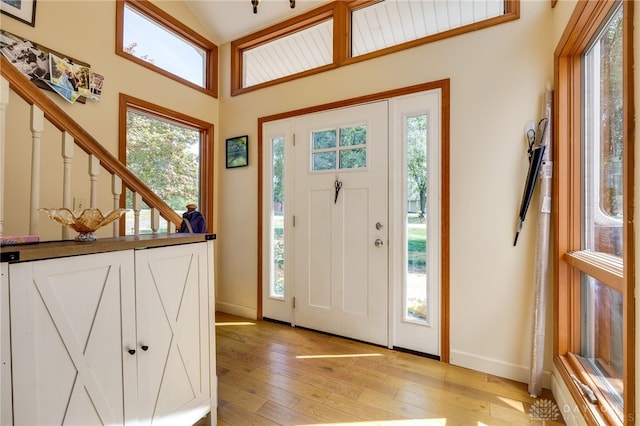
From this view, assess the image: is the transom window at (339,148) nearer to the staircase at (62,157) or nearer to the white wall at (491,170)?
the white wall at (491,170)

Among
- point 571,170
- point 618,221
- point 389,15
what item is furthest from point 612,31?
point 389,15

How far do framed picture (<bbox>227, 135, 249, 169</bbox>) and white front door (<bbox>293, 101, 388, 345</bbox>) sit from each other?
0.65 m

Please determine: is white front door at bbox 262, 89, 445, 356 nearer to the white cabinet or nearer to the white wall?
the white wall

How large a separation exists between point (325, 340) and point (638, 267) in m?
2.11

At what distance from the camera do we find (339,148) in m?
2.61

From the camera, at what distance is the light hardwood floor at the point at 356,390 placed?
Result: 1.59m

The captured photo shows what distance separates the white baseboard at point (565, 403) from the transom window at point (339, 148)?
75.7 inches

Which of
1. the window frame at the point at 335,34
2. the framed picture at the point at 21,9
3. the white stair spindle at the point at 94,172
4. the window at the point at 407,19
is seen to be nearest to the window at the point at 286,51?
the window frame at the point at 335,34

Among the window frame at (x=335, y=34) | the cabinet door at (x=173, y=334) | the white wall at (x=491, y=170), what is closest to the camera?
the cabinet door at (x=173, y=334)

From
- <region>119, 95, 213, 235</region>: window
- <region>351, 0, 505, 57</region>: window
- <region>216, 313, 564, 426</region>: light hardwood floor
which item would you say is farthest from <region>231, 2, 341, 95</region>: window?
<region>216, 313, 564, 426</region>: light hardwood floor

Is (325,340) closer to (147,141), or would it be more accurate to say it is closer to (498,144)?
(498,144)

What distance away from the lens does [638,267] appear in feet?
3.26

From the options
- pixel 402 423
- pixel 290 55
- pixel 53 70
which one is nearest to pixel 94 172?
pixel 53 70

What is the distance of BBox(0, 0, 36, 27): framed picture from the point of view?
1.83 metres
